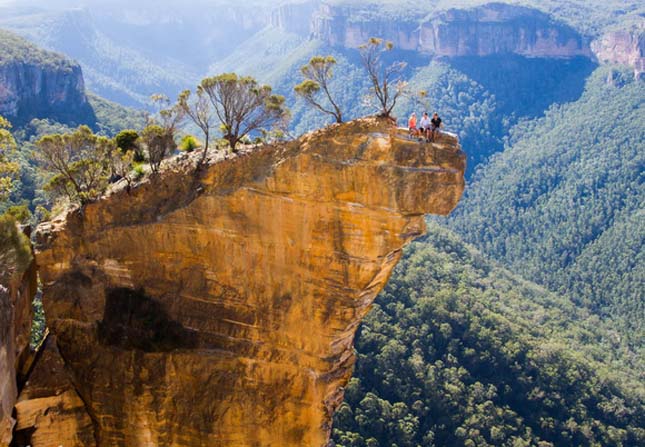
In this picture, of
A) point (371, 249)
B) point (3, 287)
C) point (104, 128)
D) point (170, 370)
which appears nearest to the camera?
point (3, 287)

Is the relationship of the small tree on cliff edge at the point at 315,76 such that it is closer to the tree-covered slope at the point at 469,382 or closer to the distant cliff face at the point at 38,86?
the tree-covered slope at the point at 469,382

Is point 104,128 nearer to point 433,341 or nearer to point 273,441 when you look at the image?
point 433,341

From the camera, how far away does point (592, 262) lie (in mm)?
119312

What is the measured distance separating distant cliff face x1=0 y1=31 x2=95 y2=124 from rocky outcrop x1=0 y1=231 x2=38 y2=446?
8059 cm

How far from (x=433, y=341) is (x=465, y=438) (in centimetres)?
1396

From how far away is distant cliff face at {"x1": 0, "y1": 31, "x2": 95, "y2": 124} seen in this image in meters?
95.2

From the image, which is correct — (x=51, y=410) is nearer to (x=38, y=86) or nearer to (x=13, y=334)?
(x=13, y=334)

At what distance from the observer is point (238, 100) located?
23.2m

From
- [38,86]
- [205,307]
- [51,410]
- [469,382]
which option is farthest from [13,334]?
[38,86]

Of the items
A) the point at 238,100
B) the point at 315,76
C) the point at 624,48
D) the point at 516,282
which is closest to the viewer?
the point at 238,100

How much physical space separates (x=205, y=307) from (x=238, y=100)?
24.4 feet

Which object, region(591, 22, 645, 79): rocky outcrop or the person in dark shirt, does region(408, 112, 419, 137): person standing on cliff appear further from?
region(591, 22, 645, 79): rocky outcrop

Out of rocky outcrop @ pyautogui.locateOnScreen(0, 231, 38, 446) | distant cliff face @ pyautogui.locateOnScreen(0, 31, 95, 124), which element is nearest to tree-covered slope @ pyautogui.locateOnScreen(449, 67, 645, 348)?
distant cliff face @ pyautogui.locateOnScreen(0, 31, 95, 124)

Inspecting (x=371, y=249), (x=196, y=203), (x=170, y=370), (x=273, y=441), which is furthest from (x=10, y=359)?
(x=371, y=249)
